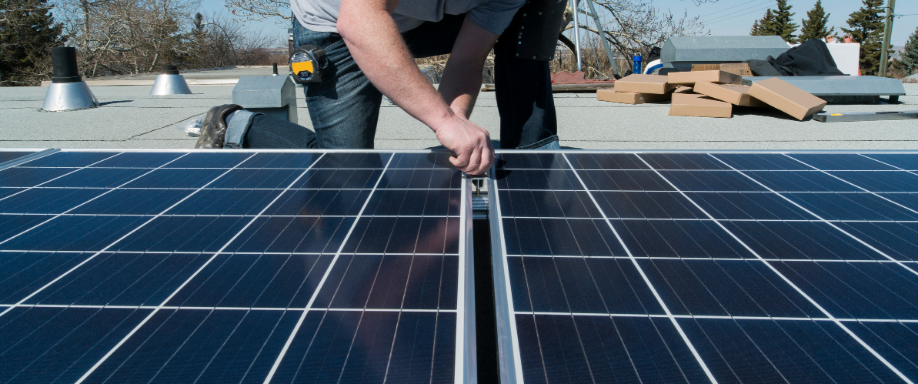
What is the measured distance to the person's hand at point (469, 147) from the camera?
5.53ft

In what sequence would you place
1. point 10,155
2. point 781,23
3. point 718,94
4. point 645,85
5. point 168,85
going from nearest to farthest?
point 10,155
point 718,94
point 645,85
point 168,85
point 781,23

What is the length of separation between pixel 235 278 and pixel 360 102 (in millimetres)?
2089

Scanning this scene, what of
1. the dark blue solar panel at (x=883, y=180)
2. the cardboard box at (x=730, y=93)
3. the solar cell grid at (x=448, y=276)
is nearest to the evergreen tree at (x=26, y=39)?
the cardboard box at (x=730, y=93)

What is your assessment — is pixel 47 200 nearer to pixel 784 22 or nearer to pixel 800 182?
pixel 800 182

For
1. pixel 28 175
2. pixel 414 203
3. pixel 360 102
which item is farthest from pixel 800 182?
pixel 28 175

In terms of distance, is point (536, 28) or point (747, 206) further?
point (536, 28)

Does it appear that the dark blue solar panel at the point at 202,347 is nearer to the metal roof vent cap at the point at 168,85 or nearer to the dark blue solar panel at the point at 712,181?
the dark blue solar panel at the point at 712,181

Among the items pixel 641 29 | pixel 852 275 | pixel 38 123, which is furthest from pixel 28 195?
pixel 641 29

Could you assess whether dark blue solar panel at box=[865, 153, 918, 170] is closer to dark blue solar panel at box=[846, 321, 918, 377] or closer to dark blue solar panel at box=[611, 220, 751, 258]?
dark blue solar panel at box=[611, 220, 751, 258]

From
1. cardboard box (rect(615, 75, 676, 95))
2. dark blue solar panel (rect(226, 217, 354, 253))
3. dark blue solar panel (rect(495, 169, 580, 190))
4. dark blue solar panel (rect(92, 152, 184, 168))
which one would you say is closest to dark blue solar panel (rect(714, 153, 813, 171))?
dark blue solar panel (rect(495, 169, 580, 190))

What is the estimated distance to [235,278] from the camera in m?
1.02

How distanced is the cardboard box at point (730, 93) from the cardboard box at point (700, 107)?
7cm

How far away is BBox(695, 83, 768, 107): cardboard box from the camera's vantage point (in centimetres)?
571

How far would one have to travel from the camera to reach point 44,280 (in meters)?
1.03
